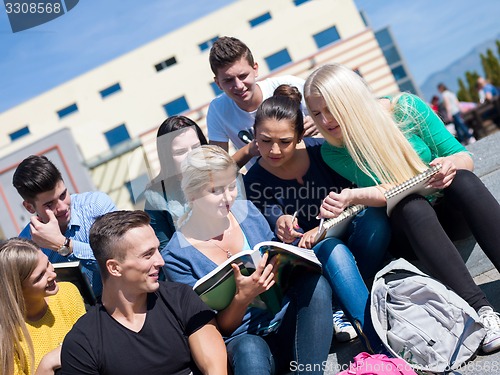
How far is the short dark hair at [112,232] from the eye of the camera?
2213 mm

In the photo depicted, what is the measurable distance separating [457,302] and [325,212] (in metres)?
0.61

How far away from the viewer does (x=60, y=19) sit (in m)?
2.39

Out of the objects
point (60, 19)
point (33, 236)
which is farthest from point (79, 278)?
point (60, 19)

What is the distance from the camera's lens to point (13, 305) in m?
2.32

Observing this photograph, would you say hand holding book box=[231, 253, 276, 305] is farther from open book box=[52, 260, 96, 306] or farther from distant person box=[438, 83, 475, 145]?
distant person box=[438, 83, 475, 145]

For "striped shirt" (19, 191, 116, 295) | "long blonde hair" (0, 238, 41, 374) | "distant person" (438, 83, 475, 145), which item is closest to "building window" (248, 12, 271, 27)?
"distant person" (438, 83, 475, 145)

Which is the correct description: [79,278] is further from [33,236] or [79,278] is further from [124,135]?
[124,135]

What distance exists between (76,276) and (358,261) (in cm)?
124

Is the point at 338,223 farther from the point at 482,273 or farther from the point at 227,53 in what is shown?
the point at 227,53

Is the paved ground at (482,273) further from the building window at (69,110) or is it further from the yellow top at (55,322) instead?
the building window at (69,110)

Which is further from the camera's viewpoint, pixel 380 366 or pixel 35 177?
pixel 35 177

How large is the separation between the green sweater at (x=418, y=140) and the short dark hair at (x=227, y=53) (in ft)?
2.92

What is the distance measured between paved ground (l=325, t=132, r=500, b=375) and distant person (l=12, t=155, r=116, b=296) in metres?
1.23

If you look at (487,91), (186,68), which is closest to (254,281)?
(487,91)
